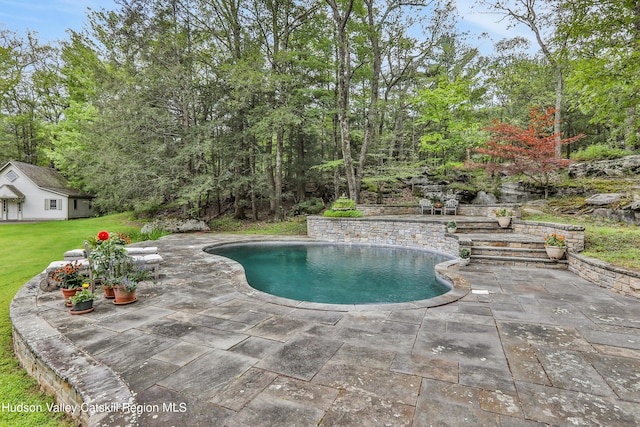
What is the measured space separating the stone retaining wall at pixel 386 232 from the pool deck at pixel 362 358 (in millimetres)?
4143

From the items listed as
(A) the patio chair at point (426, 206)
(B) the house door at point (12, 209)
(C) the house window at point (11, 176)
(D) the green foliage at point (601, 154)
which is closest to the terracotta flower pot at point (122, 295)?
(A) the patio chair at point (426, 206)

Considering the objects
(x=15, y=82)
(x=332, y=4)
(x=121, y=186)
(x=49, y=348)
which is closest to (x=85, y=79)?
(x=15, y=82)

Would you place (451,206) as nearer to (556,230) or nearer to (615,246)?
(556,230)

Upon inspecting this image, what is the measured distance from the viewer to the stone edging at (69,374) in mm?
1848

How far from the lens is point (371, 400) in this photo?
187 centimetres

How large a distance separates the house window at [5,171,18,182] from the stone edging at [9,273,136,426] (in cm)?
2303

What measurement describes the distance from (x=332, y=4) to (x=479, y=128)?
799 centimetres

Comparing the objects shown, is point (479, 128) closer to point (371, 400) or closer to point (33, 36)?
point (371, 400)

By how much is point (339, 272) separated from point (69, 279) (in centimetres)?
487

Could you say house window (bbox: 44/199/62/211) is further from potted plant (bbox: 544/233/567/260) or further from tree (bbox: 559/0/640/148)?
tree (bbox: 559/0/640/148)

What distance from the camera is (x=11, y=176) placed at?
1847 centimetres

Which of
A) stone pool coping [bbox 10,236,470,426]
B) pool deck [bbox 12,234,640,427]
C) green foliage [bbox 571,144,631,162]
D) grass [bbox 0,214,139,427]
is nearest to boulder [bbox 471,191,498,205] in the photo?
green foliage [bbox 571,144,631,162]

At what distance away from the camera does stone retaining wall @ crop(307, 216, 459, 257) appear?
8.23 m

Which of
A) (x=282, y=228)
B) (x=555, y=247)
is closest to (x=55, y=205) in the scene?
(x=282, y=228)
